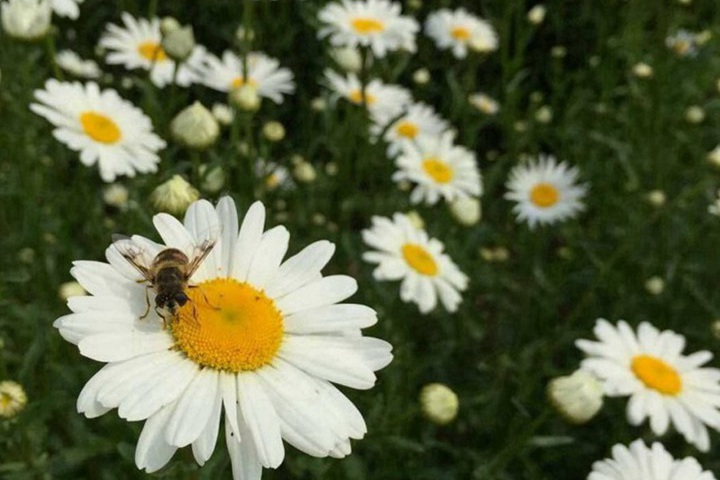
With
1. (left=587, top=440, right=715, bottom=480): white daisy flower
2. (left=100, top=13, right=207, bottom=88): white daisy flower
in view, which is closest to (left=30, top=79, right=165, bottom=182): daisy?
(left=100, top=13, right=207, bottom=88): white daisy flower

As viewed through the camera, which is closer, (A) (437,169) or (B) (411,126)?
(A) (437,169)

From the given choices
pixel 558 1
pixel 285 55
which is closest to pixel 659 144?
pixel 558 1

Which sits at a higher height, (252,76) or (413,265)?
(252,76)

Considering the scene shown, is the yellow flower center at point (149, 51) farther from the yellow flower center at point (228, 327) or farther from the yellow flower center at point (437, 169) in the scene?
the yellow flower center at point (228, 327)

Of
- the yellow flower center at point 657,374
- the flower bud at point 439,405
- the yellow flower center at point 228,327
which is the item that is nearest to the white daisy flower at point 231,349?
the yellow flower center at point 228,327

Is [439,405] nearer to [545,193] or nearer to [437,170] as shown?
[437,170]

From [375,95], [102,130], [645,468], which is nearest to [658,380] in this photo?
[645,468]
